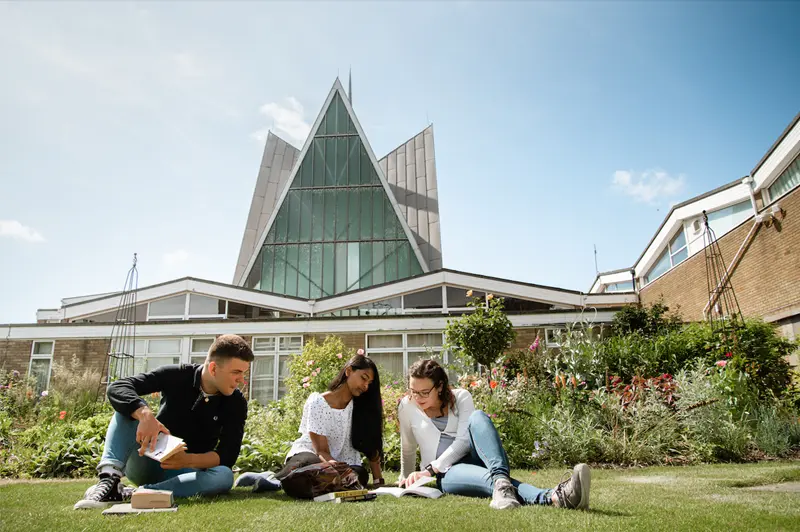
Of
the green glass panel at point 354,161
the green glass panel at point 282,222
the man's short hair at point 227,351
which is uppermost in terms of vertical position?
the green glass panel at point 354,161

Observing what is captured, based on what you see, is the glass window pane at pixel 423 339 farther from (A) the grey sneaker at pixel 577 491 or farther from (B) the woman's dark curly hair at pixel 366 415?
(A) the grey sneaker at pixel 577 491

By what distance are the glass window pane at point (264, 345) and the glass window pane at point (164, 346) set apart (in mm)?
2105

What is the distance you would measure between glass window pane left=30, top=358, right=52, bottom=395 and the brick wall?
1761cm

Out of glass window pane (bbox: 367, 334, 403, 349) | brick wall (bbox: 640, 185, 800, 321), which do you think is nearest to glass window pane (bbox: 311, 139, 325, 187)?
glass window pane (bbox: 367, 334, 403, 349)

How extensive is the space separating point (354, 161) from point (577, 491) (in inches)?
850

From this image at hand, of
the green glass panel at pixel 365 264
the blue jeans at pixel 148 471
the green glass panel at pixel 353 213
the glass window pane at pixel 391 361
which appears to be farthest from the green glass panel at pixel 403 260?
the blue jeans at pixel 148 471

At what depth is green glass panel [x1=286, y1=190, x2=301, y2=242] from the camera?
2233 cm

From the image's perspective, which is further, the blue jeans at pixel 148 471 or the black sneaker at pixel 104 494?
the blue jeans at pixel 148 471

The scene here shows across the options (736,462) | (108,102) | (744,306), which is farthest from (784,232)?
(108,102)

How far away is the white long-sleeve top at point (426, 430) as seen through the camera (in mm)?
3989

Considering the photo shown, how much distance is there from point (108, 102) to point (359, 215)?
15226 mm

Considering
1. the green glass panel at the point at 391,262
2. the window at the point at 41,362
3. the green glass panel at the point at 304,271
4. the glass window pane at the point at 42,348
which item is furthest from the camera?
the green glass panel at the point at 391,262

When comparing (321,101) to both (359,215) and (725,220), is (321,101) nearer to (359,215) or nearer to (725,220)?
(359,215)

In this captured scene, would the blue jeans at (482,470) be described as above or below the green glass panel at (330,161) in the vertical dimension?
below
